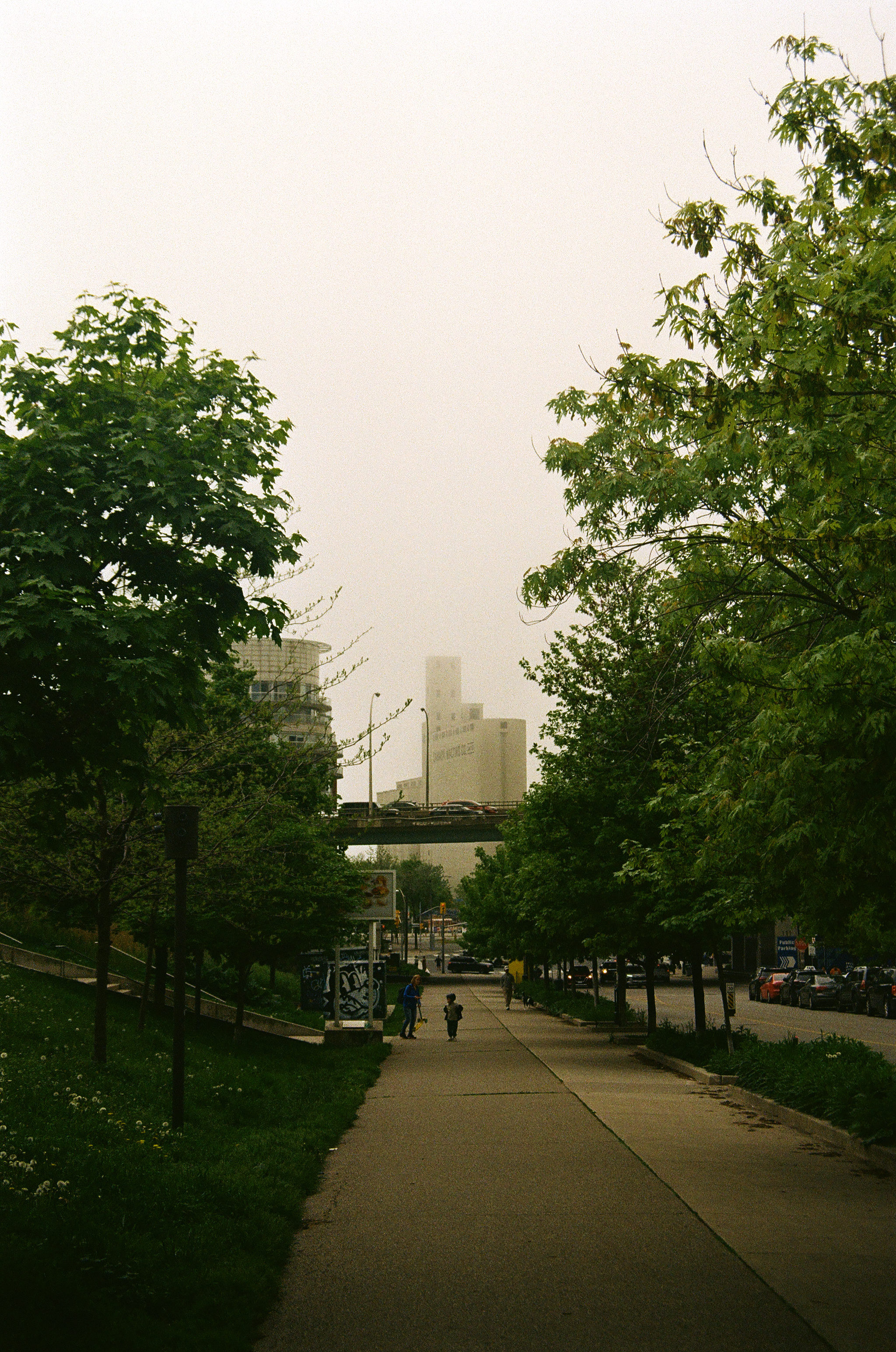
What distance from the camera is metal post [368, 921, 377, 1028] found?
88.1 feet

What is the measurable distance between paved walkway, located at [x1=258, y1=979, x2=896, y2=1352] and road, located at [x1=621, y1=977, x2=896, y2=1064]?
35.3ft

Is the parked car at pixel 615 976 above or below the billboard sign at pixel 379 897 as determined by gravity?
below

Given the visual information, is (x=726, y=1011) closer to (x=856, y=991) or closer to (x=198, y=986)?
(x=198, y=986)

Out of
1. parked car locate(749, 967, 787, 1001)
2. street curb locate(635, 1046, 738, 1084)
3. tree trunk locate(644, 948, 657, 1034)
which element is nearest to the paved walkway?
street curb locate(635, 1046, 738, 1084)

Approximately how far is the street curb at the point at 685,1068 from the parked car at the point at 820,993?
20477 mm

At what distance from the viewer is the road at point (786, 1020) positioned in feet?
98.1

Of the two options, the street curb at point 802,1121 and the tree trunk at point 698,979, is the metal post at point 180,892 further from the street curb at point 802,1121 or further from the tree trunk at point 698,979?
the tree trunk at point 698,979

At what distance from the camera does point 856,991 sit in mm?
40375

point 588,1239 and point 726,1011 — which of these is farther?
point 726,1011

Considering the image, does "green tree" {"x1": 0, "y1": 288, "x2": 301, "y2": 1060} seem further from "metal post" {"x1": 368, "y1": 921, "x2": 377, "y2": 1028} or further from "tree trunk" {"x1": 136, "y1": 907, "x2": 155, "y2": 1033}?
"metal post" {"x1": 368, "y1": 921, "x2": 377, "y2": 1028}

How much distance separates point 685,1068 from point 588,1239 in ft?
39.8

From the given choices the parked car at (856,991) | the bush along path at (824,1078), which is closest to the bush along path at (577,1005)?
the parked car at (856,991)

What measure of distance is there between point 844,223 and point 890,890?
4.90 m

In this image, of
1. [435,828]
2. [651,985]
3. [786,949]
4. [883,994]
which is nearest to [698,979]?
[651,985]
